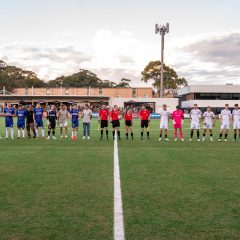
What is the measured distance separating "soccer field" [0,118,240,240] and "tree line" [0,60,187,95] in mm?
73884

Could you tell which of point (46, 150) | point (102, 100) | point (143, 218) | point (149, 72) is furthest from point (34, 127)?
point (149, 72)

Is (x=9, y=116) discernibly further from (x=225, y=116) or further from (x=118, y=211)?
(x=118, y=211)

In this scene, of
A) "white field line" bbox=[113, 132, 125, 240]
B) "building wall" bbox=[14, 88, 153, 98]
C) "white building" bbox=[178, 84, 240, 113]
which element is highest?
"building wall" bbox=[14, 88, 153, 98]

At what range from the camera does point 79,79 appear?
105 meters

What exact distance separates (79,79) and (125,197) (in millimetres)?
100490

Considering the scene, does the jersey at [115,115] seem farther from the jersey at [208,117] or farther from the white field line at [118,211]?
the white field line at [118,211]

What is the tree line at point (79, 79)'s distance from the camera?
8438 centimetres

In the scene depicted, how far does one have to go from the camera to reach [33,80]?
3858 inches

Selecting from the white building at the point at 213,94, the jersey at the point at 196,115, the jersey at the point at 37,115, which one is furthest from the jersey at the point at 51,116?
the white building at the point at 213,94

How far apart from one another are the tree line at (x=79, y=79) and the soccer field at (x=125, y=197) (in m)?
73.9

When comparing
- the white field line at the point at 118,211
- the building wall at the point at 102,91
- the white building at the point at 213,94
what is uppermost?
the building wall at the point at 102,91

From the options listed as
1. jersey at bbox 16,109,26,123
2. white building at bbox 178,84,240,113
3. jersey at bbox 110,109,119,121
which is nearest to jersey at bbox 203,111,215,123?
jersey at bbox 110,109,119,121

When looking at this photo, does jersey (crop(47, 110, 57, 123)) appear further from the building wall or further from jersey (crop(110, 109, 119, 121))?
the building wall

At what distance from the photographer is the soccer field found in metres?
4.77
